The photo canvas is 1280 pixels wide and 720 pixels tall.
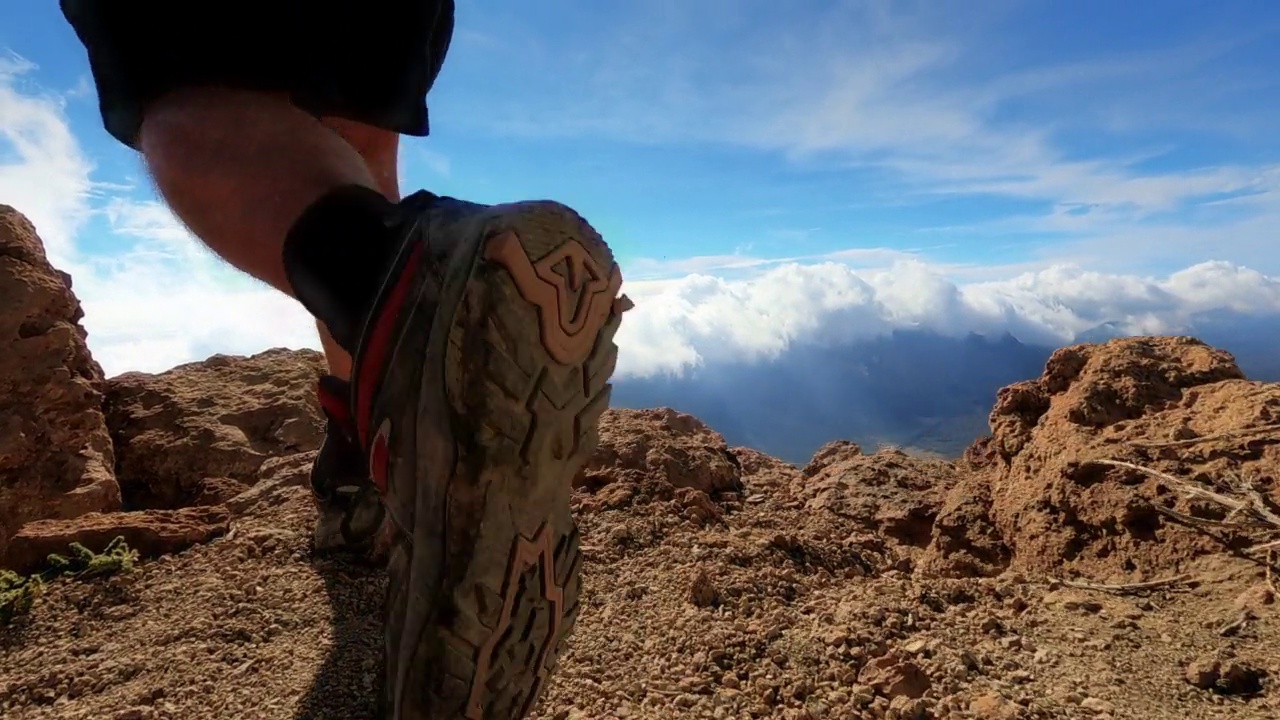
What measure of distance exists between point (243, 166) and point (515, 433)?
1.94 feet

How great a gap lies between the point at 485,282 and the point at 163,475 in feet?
11.0

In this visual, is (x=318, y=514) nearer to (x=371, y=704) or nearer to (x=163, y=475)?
(x=371, y=704)

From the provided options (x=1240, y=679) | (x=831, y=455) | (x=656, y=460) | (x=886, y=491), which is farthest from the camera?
(x=831, y=455)

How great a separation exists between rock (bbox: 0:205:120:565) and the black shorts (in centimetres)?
247

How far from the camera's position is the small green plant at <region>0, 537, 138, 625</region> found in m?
2.08

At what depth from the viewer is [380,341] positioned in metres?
1.08

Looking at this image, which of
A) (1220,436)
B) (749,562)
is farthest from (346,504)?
(1220,436)

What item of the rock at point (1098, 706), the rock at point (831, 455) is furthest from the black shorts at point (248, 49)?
the rock at point (831, 455)

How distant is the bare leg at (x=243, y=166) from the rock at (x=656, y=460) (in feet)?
6.25

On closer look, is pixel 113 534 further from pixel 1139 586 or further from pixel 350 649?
pixel 1139 586

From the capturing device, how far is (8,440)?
128 inches

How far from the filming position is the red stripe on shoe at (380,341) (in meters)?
1.05

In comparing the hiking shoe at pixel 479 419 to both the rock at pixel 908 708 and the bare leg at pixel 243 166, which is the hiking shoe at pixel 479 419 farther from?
the rock at pixel 908 708

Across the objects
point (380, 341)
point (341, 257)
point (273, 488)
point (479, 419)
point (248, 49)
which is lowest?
point (273, 488)
